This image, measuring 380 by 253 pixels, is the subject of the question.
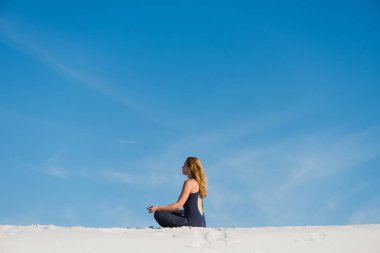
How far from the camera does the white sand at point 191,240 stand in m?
7.14

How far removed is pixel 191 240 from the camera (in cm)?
740

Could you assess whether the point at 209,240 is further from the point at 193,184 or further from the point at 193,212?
the point at 193,184

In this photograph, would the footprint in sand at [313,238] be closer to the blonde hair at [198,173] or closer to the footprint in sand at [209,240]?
the footprint in sand at [209,240]

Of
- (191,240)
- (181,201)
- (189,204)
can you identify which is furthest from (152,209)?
(191,240)

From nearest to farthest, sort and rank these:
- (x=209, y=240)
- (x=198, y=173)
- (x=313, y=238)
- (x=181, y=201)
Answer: (x=209, y=240) < (x=313, y=238) < (x=181, y=201) < (x=198, y=173)

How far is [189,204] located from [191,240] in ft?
4.31

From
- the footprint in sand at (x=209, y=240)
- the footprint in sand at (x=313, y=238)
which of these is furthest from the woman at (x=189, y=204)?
the footprint in sand at (x=313, y=238)

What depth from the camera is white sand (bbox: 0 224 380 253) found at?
714 cm

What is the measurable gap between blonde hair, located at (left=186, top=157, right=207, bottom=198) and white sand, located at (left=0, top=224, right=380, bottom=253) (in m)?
0.85

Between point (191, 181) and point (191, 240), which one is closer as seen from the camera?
point (191, 240)

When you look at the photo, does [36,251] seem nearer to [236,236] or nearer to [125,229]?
[125,229]

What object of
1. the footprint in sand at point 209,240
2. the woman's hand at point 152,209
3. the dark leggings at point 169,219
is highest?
the woman's hand at point 152,209

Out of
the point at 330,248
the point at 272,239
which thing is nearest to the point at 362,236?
the point at 330,248

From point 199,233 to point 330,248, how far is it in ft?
6.12
